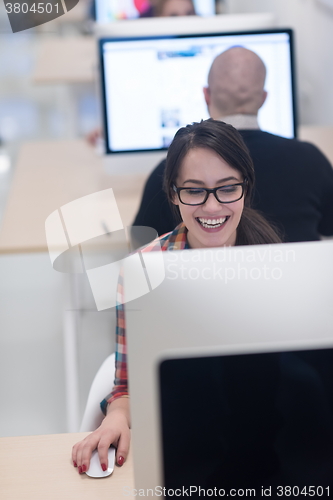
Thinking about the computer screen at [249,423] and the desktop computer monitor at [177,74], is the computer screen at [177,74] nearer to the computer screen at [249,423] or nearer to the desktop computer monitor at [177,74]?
the desktop computer monitor at [177,74]

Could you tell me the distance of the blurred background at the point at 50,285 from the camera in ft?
6.31

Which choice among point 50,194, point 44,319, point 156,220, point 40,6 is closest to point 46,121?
point 44,319

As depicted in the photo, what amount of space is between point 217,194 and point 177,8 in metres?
2.72

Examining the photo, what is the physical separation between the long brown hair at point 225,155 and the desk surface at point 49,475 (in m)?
0.42

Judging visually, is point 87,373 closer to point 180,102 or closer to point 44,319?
point 44,319

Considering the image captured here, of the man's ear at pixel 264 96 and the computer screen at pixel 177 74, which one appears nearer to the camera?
the man's ear at pixel 264 96

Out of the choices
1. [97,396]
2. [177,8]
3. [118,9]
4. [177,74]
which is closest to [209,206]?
[97,396]

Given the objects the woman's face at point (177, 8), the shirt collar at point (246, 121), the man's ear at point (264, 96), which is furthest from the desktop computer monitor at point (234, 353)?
the woman's face at point (177, 8)

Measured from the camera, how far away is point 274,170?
1.42 meters

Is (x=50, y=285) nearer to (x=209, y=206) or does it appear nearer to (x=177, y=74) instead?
(x=177, y=74)

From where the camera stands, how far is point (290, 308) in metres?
0.58

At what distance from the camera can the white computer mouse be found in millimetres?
831

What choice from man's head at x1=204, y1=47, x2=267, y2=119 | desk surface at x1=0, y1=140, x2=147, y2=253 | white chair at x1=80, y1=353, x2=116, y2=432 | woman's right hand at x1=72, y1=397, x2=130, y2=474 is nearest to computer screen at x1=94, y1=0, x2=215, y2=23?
desk surface at x1=0, y1=140, x2=147, y2=253

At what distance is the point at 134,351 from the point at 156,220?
0.70 m
